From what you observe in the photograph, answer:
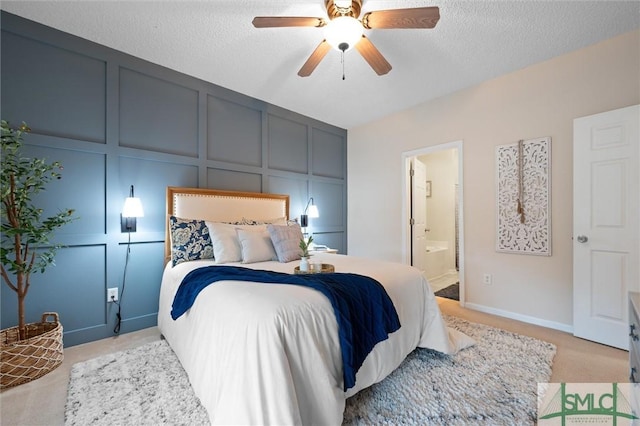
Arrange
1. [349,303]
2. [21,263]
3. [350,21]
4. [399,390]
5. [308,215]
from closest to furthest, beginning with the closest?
[349,303] < [399,390] < [350,21] < [21,263] < [308,215]

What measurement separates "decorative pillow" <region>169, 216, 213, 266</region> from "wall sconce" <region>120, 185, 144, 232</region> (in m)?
0.28

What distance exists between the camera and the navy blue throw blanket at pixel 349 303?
1451 mm

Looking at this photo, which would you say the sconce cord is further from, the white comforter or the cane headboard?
the white comforter

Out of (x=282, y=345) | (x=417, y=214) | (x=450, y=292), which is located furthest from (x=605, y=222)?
(x=282, y=345)

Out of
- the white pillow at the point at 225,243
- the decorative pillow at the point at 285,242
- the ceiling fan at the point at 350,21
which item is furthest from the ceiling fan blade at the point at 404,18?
the white pillow at the point at 225,243

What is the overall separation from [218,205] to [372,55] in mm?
2195

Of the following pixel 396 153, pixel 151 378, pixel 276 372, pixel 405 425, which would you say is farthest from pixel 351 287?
pixel 396 153

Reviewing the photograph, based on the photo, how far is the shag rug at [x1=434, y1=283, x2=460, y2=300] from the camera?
3.88m

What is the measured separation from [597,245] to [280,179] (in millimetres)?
3510

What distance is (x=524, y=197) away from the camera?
9.76 feet

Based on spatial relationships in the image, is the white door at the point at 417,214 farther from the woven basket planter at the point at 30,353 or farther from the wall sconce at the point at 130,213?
the woven basket planter at the point at 30,353

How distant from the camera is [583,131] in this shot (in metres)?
2.54

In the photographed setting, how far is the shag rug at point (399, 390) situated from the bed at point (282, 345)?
5.3 inches

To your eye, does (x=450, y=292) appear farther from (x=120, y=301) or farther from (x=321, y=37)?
(x=120, y=301)
